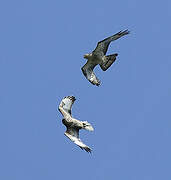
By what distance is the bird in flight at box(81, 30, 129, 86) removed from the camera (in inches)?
1448

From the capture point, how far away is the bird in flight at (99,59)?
36.8 m

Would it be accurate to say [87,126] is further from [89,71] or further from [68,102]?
[89,71]

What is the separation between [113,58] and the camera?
36.9 meters

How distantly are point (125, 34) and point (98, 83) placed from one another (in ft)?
8.94

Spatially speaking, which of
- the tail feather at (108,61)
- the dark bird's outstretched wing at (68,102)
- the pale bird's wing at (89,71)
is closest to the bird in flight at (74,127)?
the dark bird's outstretched wing at (68,102)

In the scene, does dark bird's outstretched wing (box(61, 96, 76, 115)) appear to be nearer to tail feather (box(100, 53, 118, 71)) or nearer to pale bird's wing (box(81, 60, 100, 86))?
pale bird's wing (box(81, 60, 100, 86))

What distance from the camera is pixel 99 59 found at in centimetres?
3728

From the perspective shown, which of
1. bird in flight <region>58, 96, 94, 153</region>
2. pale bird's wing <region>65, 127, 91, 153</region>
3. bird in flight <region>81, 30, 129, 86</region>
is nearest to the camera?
pale bird's wing <region>65, 127, 91, 153</region>

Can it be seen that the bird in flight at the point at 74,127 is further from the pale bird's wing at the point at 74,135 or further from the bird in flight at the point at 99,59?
the bird in flight at the point at 99,59

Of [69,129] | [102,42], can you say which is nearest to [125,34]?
[102,42]

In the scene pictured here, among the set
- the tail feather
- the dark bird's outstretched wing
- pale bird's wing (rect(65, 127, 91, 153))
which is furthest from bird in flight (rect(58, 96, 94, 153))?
the tail feather

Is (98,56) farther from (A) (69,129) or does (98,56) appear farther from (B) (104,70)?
(A) (69,129)

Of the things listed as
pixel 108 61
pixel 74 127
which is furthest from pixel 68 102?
pixel 108 61

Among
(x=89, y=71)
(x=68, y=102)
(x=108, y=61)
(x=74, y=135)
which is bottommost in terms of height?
(x=74, y=135)
